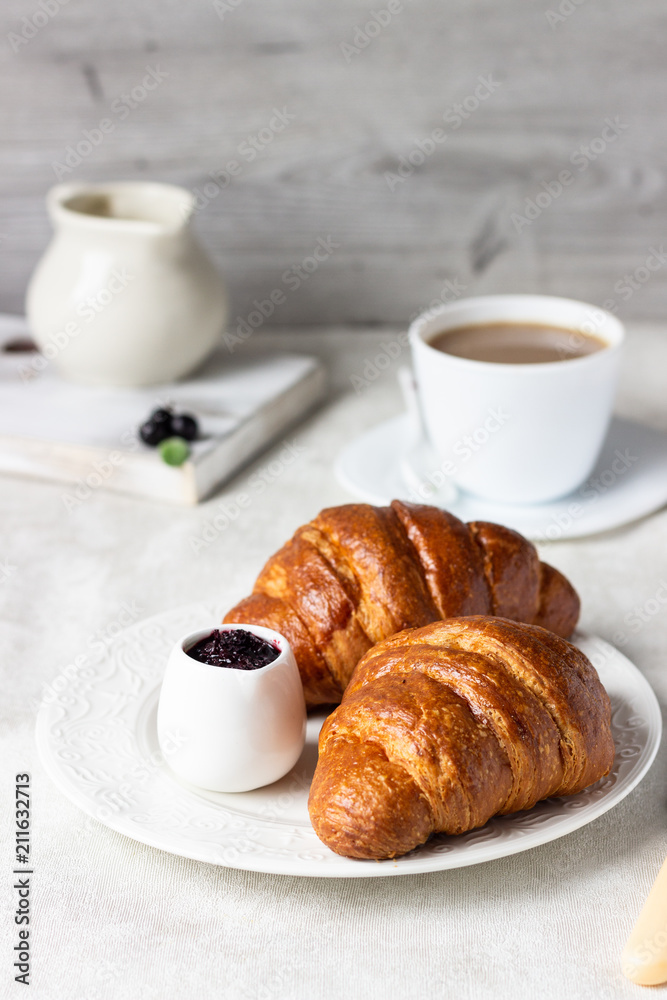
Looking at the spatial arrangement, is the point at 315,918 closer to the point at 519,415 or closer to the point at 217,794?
the point at 217,794

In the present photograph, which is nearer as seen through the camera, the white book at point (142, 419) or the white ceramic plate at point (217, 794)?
the white ceramic plate at point (217, 794)

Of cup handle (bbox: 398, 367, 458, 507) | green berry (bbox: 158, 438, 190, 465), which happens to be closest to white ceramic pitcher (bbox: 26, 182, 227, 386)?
green berry (bbox: 158, 438, 190, 465)

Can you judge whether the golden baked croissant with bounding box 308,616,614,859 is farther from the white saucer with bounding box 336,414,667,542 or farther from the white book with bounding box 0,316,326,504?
the white book with bounding box 0,316,326,504

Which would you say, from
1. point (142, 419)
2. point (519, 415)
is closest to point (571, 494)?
point (519, 415)

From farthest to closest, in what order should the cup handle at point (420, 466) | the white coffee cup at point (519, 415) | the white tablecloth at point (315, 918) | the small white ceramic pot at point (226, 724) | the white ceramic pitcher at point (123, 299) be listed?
the white ceramic pitcher at point (123, 299), the cup handle at point (420, 466), the white coffee cup at point (519, 415), the small white ceramic pot at point (226, 724), the white tablecloth at point (315, 918)

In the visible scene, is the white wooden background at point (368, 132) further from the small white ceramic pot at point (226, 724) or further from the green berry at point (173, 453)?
the small white ceramic pot at point (226, 724)

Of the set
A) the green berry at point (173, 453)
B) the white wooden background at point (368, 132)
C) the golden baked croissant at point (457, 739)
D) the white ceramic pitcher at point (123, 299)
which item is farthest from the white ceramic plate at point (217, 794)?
the white wooden background at point (368, 132)
